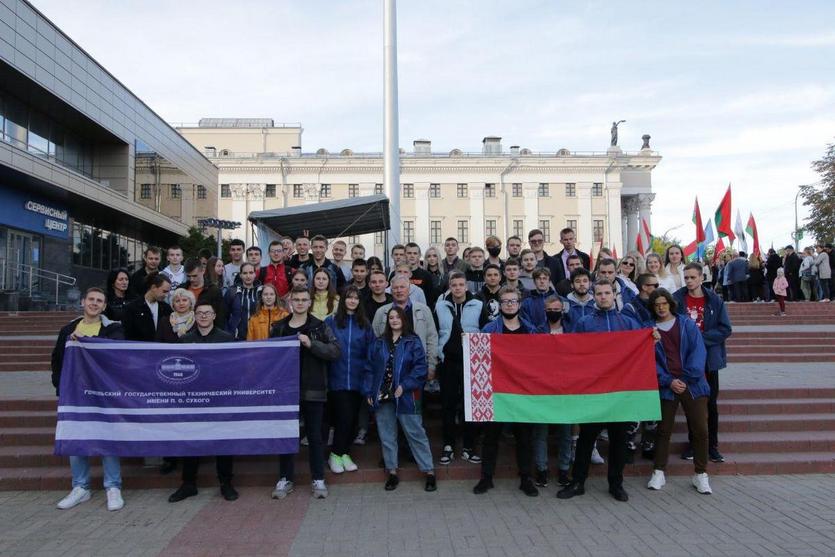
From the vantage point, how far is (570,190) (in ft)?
238

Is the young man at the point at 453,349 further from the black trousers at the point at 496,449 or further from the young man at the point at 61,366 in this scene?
the young man at the point at 61,366

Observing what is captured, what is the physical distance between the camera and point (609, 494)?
235 inches

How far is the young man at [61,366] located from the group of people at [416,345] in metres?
0.01

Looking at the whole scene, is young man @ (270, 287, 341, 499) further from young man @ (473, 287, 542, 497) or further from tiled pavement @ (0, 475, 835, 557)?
young man @ (473, 287, 542, 497)

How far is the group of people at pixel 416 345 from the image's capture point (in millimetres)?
6070

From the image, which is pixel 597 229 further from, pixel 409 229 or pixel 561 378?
pixel 561 378

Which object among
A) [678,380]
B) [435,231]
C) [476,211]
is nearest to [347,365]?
[678,380]

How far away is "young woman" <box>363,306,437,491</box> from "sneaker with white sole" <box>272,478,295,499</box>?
1041mm

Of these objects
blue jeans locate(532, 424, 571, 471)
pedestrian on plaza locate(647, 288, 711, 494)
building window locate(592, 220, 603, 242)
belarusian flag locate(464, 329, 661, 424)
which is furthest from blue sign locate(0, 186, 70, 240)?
building window locate(592, 220, 603, 242)

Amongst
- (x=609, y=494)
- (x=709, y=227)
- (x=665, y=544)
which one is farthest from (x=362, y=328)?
(x=709, y=227)

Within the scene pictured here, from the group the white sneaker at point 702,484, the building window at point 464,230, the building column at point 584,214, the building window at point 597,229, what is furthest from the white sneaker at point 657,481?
the building window at point 597,229

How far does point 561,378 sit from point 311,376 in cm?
271

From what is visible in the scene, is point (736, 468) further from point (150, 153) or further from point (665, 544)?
point (150, 153)

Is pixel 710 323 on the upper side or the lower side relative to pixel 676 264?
lower
